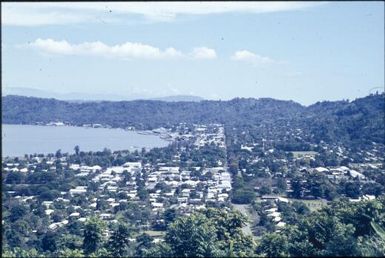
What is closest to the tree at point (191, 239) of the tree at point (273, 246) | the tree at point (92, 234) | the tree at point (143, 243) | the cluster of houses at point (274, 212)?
the tree at point (273, 246)

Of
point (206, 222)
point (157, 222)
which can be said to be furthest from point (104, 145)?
point (206, 222)

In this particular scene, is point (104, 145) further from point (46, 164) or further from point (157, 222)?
point (157, 222)

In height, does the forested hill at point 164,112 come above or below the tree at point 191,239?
above

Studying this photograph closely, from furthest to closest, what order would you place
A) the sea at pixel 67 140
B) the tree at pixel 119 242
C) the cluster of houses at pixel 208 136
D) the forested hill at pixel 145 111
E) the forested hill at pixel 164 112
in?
the forested hill at pixel 145 111 → the forested hill at pixel 164 112 → the cluster of houses at pixel 208 136 → the sea at pixel 67 140 → the tree at pixel 119 242

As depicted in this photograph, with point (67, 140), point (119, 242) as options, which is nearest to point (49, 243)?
point (119, 242)

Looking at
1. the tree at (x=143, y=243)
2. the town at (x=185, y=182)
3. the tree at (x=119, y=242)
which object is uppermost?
the tree at (x=119, y=242)

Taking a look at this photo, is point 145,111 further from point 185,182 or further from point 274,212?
point 274,212

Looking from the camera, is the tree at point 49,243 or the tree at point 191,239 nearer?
the tree at point 191,239

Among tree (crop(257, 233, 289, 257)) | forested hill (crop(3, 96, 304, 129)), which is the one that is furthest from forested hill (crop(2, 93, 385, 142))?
tree (crop(257, 233, 289, 257))

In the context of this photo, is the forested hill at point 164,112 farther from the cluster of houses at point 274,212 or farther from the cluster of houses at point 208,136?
the cluster of houses at point 274,212
